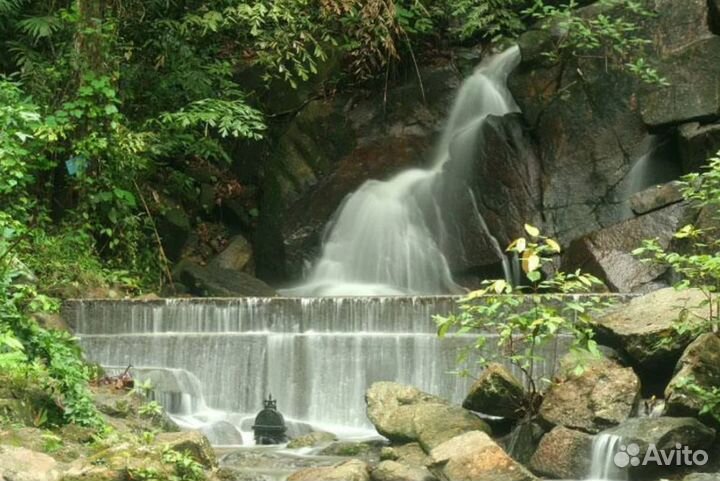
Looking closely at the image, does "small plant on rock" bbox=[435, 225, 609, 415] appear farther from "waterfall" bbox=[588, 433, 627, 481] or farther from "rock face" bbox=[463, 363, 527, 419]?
"waterfall" bbox=[588, 433, 627, 481]

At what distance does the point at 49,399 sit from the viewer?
253 inches

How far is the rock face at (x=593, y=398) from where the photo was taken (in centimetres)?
705

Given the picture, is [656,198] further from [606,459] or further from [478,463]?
[478,463]

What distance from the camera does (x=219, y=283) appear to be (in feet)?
40.0

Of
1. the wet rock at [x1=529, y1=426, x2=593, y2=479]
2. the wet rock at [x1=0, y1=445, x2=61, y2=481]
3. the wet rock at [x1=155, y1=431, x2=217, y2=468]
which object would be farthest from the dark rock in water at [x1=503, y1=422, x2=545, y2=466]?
the wet rock at [x1=0, y1=445, x2=61, y2=481]

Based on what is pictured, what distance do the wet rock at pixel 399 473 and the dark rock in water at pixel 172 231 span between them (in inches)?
318

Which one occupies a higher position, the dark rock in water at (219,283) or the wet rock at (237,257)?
the wet rock at (237,257)

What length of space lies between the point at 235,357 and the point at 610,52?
22.5 ft

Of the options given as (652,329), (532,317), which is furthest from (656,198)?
(532,317)

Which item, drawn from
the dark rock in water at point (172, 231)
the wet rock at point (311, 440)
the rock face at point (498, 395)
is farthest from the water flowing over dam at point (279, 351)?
the dark rock in water at point (172, 231)

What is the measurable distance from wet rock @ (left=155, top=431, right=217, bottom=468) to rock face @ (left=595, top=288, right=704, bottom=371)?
3.21m

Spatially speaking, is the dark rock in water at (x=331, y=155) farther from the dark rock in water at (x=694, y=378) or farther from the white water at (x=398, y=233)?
the dark rock in water at (x=694, y=378)

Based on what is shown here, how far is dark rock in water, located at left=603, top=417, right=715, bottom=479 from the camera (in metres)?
6.50

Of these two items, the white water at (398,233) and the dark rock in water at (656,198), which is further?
the white water at (398,233)
